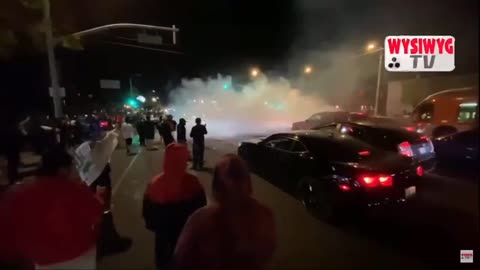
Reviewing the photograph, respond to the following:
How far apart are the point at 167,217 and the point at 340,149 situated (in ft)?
10.4

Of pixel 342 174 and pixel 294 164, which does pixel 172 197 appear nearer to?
pixel 342 174

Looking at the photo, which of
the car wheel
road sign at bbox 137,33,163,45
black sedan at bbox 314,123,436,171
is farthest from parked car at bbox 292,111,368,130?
the car wheel

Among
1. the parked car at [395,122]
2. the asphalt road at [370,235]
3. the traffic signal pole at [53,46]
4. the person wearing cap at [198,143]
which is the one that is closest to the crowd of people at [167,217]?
the asphalt road at [370,235]

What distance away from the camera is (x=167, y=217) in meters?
2.45

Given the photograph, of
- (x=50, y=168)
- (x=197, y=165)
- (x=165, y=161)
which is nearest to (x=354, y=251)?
(x=165, y=161)

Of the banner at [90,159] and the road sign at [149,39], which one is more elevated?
the road sign at [149,39]

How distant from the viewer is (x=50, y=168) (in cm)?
201

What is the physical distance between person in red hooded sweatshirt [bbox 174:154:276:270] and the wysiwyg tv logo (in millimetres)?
1699

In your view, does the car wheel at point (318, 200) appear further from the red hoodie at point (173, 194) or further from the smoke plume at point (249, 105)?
the smoke plume at point (249, 105)

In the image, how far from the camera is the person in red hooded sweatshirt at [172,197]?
2406mm

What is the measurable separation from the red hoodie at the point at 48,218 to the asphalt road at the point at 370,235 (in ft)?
5.45

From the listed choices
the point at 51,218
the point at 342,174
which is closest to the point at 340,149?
the point at 342,174

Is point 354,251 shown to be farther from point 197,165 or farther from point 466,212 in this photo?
point 197,165

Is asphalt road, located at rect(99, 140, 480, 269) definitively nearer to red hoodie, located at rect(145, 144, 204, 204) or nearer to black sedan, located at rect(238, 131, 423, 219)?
black sedan, located at rect(238, 131, 423, 219)
